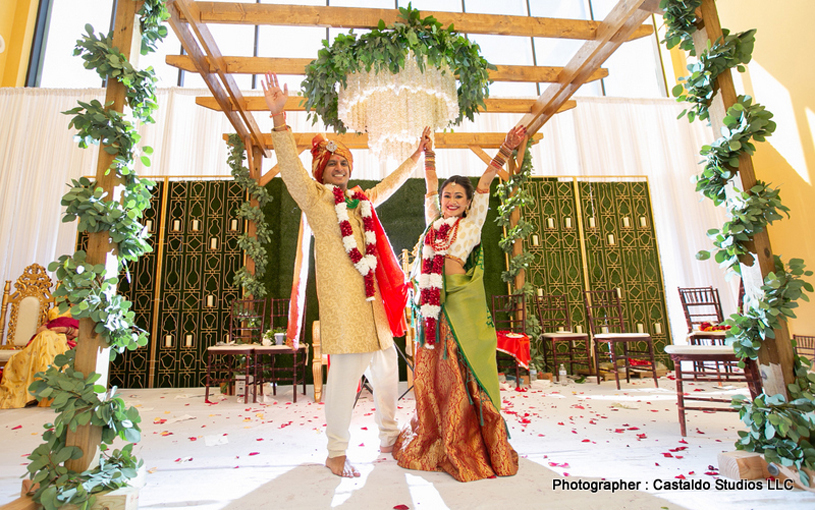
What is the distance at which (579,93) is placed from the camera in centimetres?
919

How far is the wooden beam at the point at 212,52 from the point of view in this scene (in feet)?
13.2

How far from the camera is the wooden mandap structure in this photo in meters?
2.14

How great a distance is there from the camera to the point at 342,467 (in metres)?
2.31

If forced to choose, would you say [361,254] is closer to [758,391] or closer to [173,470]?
[173,470]

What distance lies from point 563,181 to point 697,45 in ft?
16.8

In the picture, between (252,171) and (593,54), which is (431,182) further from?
(252,171)

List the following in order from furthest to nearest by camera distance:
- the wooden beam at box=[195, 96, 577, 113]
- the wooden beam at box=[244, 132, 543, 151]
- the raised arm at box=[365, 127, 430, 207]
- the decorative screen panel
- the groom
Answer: the decorative screen panel, the wooden beam at box=[244, 132, 543, 151], the wooden beam at box=[195, 96, 577, 113], the raised arm at box=[365, 127, 430, 207], the groom

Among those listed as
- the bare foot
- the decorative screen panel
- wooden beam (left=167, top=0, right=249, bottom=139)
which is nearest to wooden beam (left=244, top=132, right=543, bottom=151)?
wooden beam (left=167, top=0, right=249, bottom=139)

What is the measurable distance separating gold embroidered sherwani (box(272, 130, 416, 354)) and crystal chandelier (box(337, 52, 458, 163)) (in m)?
0.71

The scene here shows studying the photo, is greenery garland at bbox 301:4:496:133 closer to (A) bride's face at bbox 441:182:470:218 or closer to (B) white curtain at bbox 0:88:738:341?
(A) bride's face at bbox 441:182:470:218

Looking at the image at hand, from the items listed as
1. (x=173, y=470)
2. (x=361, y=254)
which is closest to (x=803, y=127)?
(x=361, y=254)

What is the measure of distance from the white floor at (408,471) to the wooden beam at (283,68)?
147 inches

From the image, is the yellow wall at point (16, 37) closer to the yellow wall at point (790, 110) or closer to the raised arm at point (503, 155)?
the raised arm at point (503, 155)

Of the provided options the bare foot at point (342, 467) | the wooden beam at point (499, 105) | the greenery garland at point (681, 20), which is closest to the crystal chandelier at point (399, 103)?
the greenery garland at point (681, 20)
